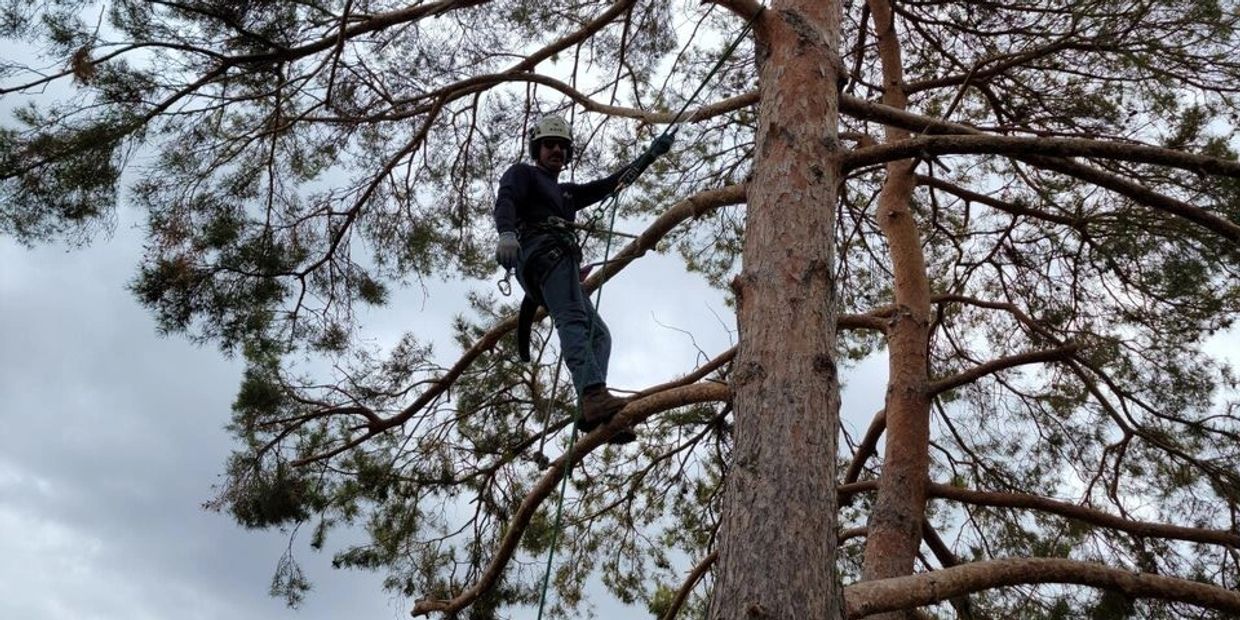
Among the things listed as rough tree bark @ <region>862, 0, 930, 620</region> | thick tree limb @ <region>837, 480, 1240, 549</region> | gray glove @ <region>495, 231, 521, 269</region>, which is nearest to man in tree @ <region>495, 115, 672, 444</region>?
gray glove @ <region>495, 231, 521, 269</region>

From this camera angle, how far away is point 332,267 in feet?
16.8

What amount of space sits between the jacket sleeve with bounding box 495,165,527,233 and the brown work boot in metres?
0.62

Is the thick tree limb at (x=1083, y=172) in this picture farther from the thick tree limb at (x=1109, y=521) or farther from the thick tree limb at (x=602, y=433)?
the thick tree limb at (x=1109, y=521)

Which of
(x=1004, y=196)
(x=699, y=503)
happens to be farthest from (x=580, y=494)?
(x=1004, y=196)

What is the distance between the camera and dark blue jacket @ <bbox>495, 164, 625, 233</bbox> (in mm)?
3510

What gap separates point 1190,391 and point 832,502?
145 inches

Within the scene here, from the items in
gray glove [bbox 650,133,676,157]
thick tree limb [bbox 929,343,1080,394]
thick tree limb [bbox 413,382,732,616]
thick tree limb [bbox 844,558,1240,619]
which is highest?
gray glove [bbox 650,133,676,157]

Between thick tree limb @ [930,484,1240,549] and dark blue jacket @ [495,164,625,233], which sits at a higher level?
dark blue jacket @ [495,164,625,233]

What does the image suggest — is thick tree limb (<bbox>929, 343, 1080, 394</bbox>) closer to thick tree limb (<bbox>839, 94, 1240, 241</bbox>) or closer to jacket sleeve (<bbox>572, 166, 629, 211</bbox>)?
thick tree limb (<bbox>839, 94, 1240, 241</bbox>)

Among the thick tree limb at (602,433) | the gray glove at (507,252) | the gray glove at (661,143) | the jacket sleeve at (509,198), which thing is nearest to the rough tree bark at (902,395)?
the gray glove at (661,143)

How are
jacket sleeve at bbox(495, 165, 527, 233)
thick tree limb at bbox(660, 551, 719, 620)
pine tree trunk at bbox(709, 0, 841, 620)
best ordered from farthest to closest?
thick tree limb at bbox(660, 551, 719, 620), jacket sleeve at bbox(495, 165, 527, 233), pine tree trunk at bbox(709, 0, 841, 620)

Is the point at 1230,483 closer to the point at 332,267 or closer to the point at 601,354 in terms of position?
the point at 601,354

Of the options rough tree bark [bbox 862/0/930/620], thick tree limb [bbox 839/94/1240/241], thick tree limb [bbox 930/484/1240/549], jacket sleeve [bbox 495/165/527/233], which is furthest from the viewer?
rough tree bark [bbox 862/0/930/620]

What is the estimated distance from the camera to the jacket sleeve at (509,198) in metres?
3.46
